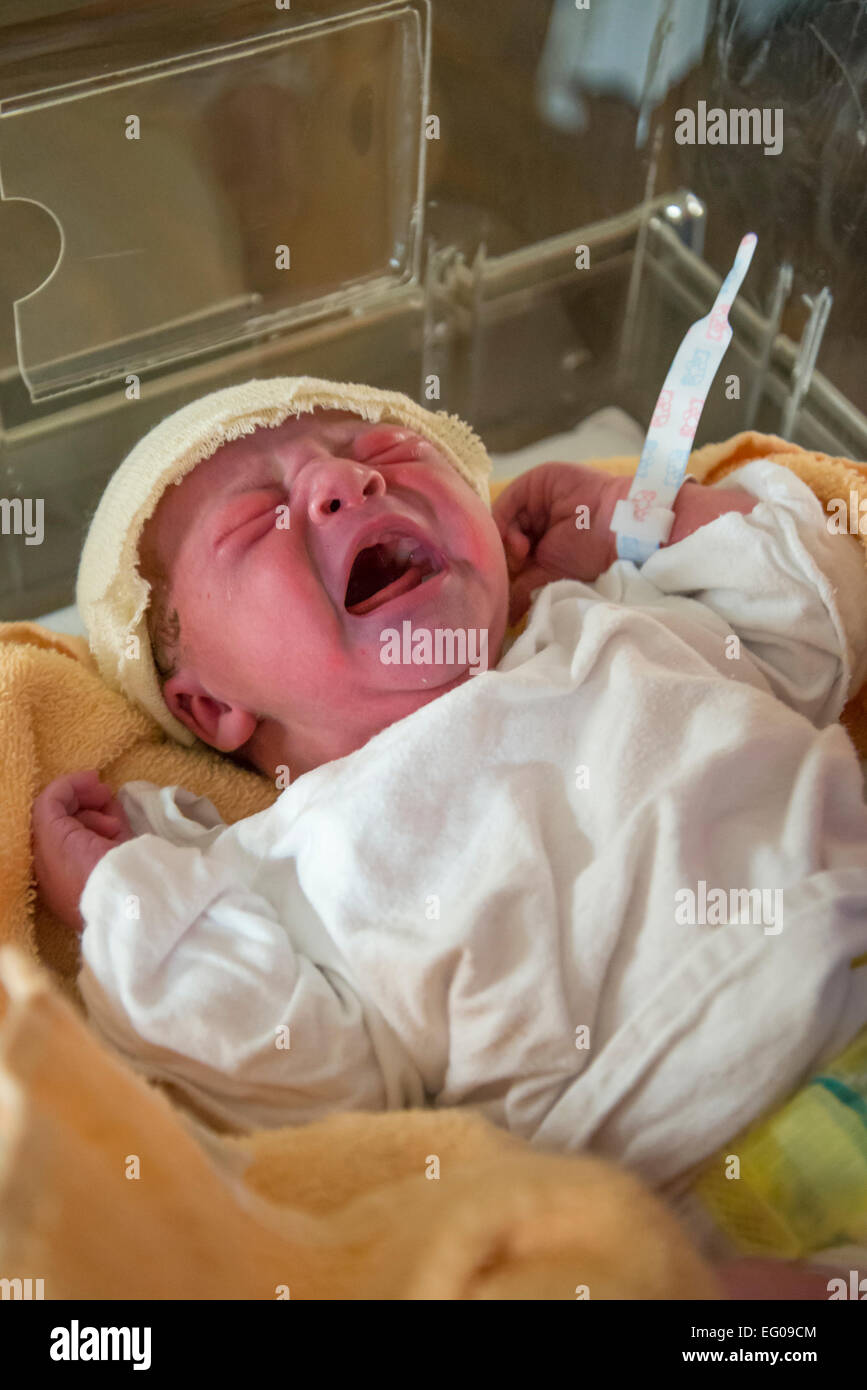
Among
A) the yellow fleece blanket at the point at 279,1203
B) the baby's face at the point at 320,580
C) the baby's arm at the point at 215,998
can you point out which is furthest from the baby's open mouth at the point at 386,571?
the yellow fleece blanket at the point at 279,1203

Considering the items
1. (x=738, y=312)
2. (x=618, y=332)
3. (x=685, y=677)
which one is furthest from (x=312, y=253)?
(x=685, y=677)

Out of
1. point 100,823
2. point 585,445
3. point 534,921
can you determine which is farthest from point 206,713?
point 585,445

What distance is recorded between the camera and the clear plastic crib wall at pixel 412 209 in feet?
4.23

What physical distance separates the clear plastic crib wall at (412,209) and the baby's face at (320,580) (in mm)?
418

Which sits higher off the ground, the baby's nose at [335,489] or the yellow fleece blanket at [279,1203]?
the baby's nose at [335,489]

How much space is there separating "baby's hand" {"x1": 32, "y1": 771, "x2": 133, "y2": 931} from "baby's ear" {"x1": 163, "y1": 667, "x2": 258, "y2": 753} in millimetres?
100

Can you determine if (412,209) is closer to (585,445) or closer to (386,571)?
(585,445)

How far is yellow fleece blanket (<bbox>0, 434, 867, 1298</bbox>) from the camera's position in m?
0.55

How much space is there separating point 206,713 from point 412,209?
74 centimetres

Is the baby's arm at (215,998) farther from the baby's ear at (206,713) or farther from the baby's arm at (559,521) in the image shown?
the baby's arm at (559,521)

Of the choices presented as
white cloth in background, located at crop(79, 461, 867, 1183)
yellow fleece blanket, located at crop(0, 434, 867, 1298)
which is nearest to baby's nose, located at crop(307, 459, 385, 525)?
white cloth in background, located at crop(79, 461, 867, 1183)

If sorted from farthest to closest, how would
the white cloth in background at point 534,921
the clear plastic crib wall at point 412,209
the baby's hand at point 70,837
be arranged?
the clear plastic crib wall at point 412,209 < the baby's hand at point 70,837 < the white cloth in background at point 534,921

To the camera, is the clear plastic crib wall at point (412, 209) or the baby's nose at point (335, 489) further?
the clear plastic crib wall at point (412, 209)

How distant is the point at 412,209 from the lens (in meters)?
1.49
